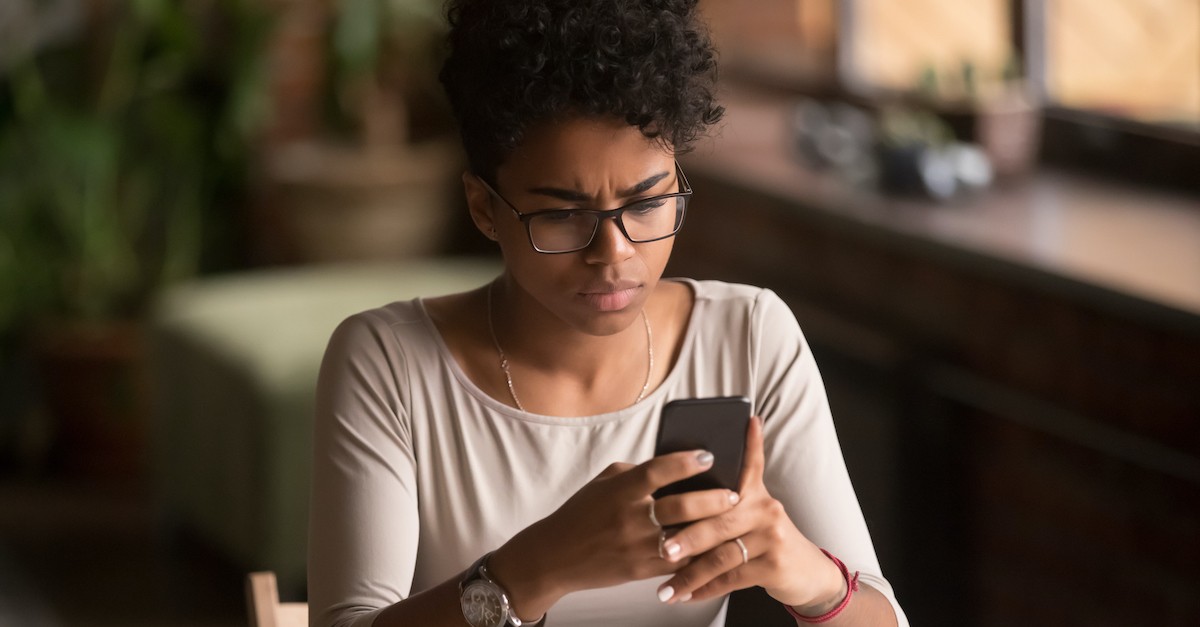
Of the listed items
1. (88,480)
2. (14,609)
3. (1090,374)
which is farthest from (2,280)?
(1090,374)

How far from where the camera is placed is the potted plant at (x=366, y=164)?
4.01 metres

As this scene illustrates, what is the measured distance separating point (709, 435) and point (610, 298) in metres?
0.22

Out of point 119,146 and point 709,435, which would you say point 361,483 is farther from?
point 119,146

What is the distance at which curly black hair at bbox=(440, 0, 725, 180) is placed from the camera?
123cm

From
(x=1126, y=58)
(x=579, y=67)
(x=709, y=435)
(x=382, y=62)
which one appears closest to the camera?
(x=709, y=435)

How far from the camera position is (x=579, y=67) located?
123 cm

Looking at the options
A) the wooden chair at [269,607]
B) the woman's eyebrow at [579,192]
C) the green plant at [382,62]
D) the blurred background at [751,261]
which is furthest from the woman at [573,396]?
the green plant at [382,62]

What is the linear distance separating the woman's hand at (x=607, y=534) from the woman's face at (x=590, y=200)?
0.19 meters

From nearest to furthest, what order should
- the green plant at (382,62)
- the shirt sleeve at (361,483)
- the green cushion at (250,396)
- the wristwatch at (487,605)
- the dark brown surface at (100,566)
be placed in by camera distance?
the wristwatch at (487,605)
the shirt sleeve at (361,483)
the green cushion at (250,396)
the dark brown surface at (100,566)
the green plant at (382,62)

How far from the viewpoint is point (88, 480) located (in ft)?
12.9

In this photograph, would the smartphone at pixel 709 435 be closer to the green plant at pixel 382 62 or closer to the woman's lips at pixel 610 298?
the woman's lips at pixel 610 298

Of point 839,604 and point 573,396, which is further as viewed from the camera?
point 573,396

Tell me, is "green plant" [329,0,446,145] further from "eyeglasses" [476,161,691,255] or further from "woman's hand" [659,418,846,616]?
"woman's hand" [659,418,846,616]

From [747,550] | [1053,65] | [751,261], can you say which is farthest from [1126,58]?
[747,550]
